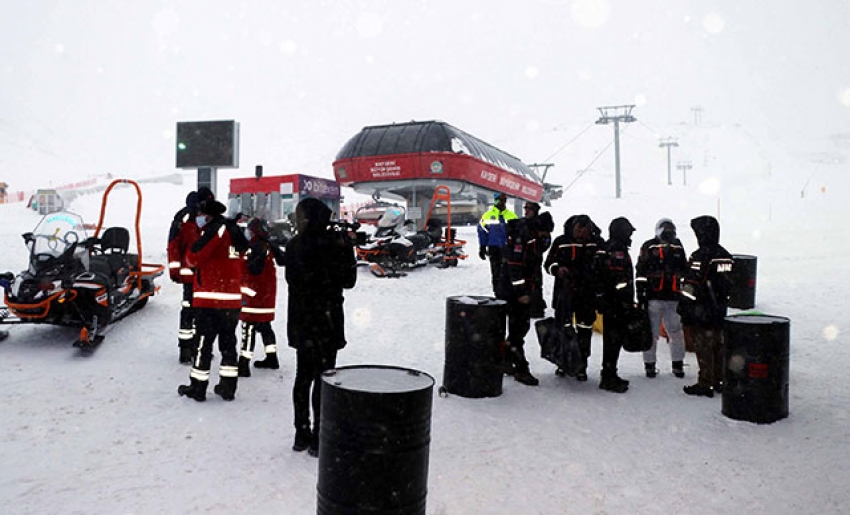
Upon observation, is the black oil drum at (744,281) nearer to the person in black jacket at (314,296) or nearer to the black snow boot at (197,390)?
the person in black jacket at (314,296)

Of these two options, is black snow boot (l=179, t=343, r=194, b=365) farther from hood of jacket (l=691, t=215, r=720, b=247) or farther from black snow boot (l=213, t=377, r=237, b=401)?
hood of jacket (l=691, t=215, r=720, b=247)

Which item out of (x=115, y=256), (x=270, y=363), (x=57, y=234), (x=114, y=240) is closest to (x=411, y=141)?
(x=114, y=240)

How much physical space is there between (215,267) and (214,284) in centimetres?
14

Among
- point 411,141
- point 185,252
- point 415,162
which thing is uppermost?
point 411,141

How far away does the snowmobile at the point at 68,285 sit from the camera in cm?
697

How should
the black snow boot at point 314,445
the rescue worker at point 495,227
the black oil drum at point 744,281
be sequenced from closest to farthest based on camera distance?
1. the black snow boot at point 314,445
2. the black oil drum at point 744,281
3. the rescue worker at point 495,227

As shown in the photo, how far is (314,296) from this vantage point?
4.27 meters

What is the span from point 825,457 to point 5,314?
813cm

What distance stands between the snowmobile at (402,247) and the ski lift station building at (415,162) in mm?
1746

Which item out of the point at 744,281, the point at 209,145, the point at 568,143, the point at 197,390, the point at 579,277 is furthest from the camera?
the point at 568,143

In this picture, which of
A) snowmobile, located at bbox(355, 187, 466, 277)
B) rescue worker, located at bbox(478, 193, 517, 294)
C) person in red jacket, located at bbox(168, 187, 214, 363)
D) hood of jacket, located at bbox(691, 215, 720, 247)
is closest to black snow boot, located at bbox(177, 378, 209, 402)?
person in red jacket, located at bbox(168, 187, 214, 363)

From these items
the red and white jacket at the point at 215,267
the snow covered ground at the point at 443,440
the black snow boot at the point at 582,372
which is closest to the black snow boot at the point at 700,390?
the snow covered ground at the point at 443,440

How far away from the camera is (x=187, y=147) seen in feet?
54.9

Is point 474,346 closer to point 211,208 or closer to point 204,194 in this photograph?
point 211,208
